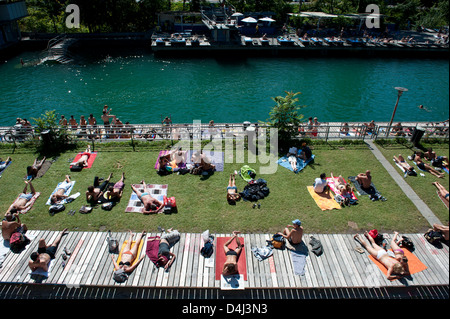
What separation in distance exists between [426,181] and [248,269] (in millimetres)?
10158

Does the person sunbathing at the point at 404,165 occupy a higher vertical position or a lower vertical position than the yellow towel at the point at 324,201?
higher

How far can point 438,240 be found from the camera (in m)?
11.1

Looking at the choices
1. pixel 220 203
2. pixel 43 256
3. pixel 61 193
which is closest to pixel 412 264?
pixel 220 203

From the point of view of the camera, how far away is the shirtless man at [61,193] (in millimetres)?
13016

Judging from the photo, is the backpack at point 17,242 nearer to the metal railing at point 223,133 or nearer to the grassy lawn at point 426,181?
the metal railing at point 223,133

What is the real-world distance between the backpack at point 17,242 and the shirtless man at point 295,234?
30.9 feet

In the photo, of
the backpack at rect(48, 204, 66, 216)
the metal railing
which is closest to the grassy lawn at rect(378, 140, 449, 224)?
the metal railing

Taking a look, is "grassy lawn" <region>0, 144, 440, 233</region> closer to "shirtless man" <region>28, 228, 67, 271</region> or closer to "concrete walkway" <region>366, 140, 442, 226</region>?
"concrete walkway" <region>366, 140, 442, 226</region>

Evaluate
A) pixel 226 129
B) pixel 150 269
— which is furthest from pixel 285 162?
pixel 150 269

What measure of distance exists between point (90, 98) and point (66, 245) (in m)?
25.0

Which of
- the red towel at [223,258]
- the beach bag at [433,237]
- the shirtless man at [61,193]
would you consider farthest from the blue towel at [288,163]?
the shirtless man at [61,193]

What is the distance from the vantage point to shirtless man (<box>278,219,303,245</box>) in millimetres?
10777

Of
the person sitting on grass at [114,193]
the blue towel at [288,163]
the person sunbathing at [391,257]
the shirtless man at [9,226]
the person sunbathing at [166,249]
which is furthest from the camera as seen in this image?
the blue towel at [288,163]

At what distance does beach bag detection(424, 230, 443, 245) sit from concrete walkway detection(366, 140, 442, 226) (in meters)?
1.06
